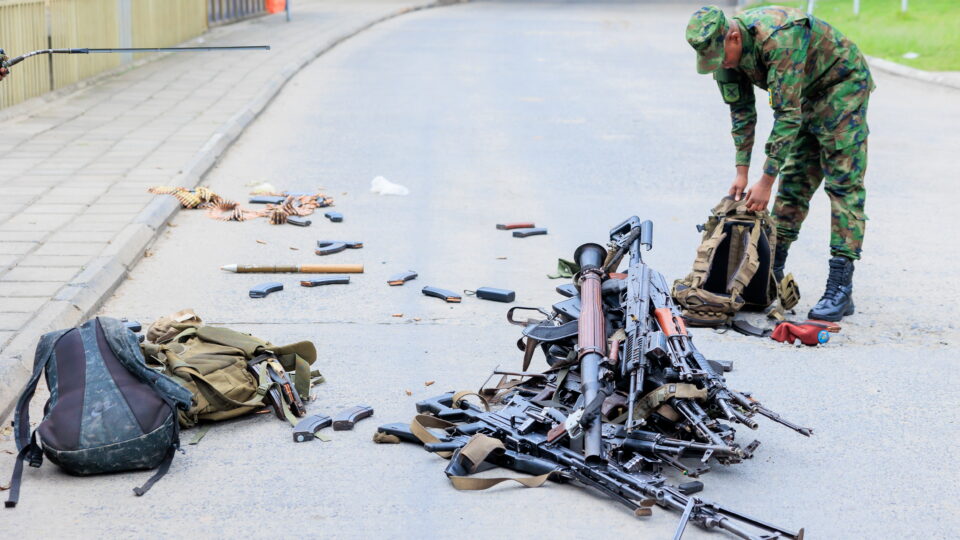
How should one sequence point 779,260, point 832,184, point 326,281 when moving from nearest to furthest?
point 832,184 → point 779,260 → point 326,281

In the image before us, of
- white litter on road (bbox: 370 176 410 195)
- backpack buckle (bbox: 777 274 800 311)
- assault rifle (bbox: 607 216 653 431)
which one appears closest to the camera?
assault rifle (bbox: 607 216 653 431)

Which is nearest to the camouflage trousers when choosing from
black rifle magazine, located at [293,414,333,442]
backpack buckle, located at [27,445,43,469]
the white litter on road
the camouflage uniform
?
the camouflage uniform

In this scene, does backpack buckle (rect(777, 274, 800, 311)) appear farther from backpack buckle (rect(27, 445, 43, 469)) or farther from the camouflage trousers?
backpack buckle (rect(27, 445, 43, 469))

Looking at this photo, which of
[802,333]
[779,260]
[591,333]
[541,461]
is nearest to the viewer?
[541,461]

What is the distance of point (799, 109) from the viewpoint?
6.62m

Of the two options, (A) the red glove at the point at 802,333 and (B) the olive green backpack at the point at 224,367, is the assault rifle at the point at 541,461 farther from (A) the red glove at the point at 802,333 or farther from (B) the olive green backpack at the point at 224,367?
(A) the red glove at the point at 802,333

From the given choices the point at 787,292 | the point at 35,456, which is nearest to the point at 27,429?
the point at 35,456

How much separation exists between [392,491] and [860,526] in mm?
1938

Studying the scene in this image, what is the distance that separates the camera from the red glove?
6641mm

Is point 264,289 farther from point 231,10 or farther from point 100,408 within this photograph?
point 231,10

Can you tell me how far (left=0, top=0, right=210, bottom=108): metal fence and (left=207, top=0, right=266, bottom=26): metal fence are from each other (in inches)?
147

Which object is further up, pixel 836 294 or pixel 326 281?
pixel 836 294

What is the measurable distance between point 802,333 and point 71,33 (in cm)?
1199

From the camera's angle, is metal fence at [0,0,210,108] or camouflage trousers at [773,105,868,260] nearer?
camouflage trousers at [773,105,868,260]
